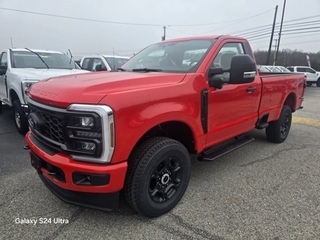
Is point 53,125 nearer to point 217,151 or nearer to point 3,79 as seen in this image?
point 217,151

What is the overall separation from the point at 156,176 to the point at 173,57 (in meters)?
1.62

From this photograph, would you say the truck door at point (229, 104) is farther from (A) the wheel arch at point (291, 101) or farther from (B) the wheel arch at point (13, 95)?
(B) the wheel arch at point (13, 95)

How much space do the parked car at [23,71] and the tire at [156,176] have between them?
3025 mm

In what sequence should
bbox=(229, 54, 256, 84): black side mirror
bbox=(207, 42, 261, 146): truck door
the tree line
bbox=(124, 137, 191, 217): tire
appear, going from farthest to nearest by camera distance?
the tree line, bbox=(207, 42, 261, 146): truck door, bbox=(229, 54, 256, 84): black side mirror, bbox=(124, 137, 191, 217): tire

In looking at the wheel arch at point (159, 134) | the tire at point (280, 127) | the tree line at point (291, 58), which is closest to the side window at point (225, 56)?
the wheel arch at point (159, 134)

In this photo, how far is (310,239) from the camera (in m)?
2.22

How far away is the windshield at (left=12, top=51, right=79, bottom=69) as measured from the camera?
19.2 ft

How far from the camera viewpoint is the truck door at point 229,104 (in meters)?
2.98

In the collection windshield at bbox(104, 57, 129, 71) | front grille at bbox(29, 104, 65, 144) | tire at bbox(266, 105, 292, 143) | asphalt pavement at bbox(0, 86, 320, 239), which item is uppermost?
windshield at bbox(104, 57, 129, 71)

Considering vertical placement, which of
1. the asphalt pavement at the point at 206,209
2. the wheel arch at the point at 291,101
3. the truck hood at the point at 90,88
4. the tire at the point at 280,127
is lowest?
the asphalt pavement at the point at 206,209

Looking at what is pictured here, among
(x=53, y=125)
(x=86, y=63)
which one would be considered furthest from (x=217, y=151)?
(x=86, y=63)

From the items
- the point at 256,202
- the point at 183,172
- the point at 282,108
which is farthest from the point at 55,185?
the point at 282,108

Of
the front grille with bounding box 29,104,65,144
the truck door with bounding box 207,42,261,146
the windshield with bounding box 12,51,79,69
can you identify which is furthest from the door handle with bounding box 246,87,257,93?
the windshield with bounding box 12,51,79,69

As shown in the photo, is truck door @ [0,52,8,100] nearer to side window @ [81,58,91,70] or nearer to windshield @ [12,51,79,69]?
windshield @ [12,51,79,69]
